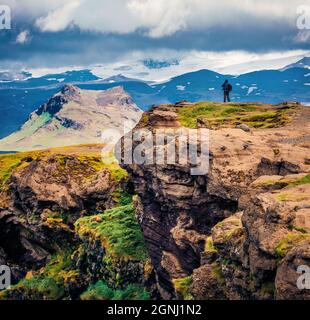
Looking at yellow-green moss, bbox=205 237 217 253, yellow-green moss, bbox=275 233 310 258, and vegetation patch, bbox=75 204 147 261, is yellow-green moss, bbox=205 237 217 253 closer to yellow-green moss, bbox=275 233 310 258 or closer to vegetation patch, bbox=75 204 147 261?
yellow-green moss, bbox=275 233 310 258

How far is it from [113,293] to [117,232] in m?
11.4

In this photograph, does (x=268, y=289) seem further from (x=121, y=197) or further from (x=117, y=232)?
(x=121, y=197)

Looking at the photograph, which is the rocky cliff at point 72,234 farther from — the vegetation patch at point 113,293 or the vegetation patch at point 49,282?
the vegetation patch at point 113,293

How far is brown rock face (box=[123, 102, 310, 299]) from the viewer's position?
4366cm

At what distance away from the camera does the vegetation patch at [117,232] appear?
94625 mm

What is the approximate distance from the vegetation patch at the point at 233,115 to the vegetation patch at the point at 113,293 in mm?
28747

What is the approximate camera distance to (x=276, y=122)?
10194cm

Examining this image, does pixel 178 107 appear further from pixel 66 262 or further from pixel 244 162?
pixel 244 162

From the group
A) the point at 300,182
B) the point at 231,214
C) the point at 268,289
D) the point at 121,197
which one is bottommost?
the point at 121,197

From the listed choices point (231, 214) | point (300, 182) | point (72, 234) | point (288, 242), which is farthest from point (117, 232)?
point (288, 242)

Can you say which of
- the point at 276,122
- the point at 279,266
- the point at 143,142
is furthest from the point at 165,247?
the point at 279,266

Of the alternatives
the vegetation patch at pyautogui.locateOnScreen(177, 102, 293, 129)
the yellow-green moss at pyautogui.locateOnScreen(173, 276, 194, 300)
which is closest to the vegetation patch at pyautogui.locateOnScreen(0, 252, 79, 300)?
the vegetation patch at pyautogui.locateOnScreen(177, 102, 293, 129)

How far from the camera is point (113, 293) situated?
92.6 meters

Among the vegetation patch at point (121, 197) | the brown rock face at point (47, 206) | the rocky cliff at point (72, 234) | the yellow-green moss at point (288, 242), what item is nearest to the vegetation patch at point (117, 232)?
the rocky cliff at point (72, 234)
